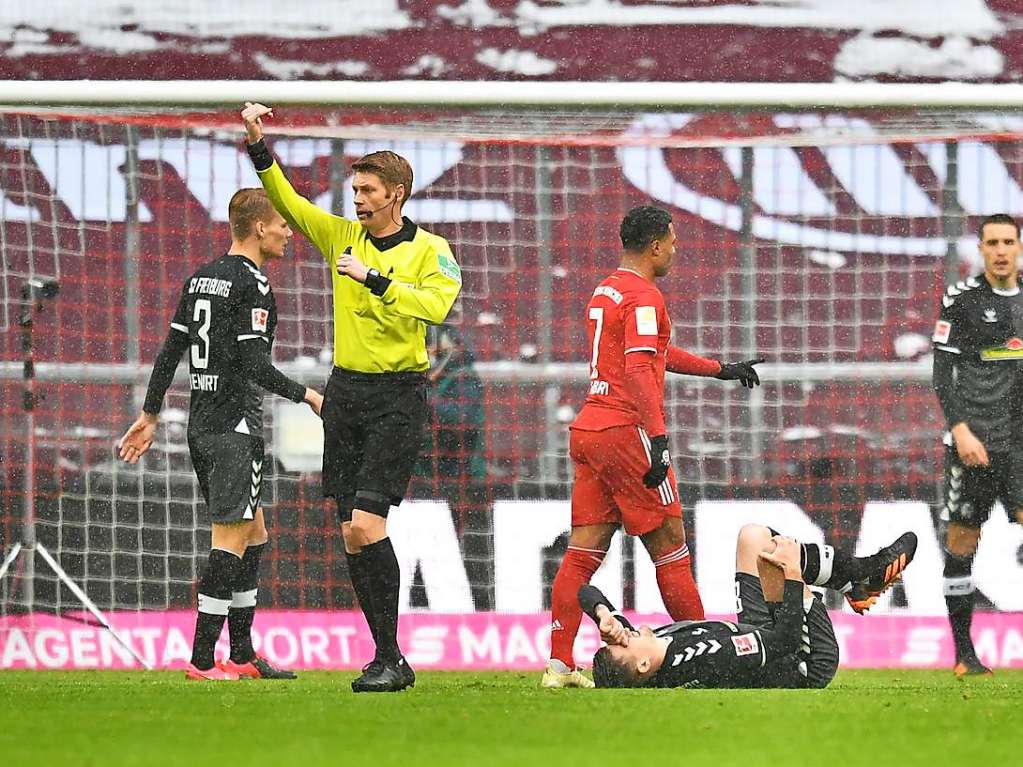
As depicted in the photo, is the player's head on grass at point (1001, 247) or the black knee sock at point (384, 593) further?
the player's head on grass at point (1001, 247)

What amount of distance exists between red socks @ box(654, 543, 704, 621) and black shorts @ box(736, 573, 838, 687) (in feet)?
0.80

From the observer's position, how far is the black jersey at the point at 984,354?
781 cm

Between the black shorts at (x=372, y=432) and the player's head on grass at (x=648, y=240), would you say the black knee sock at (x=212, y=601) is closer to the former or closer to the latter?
the black shorts at (x=372, y=432)

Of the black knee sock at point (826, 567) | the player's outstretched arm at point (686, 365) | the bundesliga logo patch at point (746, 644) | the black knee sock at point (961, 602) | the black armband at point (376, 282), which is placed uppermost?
the black armband at point (376, 282)

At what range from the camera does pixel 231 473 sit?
22.8 feet

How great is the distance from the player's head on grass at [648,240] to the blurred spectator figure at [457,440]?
235 cm

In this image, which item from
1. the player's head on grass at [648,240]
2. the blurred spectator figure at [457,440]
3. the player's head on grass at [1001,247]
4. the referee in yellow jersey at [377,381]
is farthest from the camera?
the blurred spectator figure at [457,440]

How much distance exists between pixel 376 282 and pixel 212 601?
5.94 feet

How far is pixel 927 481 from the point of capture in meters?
9.21

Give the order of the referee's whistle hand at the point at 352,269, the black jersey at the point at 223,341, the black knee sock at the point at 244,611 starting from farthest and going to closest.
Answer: the black knee sock at the point at 244,611 → the black jersey at the point at 223,341 → the referee's whistle hand at the point at 352,269

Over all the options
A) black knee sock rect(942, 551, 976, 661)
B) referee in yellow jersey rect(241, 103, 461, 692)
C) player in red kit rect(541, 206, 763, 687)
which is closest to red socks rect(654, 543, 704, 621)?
player in red kit rect(541, 206, 763, 687)

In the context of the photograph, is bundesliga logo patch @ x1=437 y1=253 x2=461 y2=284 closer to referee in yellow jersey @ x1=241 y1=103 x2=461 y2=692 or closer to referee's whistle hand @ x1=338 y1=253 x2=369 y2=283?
referee in yellow jersey @ x1=241 y1=103 x2=461 y2=692

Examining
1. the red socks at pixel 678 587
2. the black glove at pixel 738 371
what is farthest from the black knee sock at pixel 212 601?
the black glove at pixel 738 371

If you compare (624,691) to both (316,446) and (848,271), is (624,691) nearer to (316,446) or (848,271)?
(316,446)
